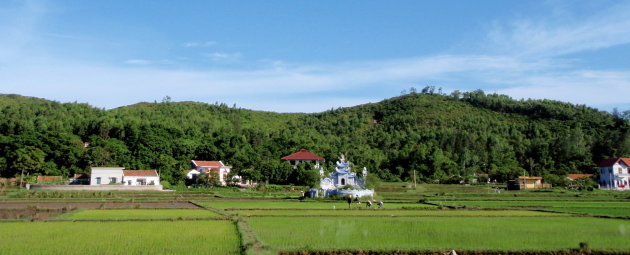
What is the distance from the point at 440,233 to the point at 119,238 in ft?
36.5

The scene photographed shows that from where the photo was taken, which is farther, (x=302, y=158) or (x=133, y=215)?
(x=302, y=158)

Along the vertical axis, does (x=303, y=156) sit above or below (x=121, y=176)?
above

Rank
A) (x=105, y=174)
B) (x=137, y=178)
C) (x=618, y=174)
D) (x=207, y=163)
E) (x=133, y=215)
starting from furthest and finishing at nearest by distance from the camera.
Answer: (x=207, y=163) < (x=618, y=174) < (x=137, y=178) < (x=105, y=174) < (x=133, y=215)

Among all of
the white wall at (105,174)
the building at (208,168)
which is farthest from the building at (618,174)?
the white wall at (105,174)

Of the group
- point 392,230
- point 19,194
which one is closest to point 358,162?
point 19,194

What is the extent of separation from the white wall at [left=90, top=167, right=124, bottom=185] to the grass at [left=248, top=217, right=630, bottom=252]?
38.7 meters

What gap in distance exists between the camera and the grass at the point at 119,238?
46.2ft

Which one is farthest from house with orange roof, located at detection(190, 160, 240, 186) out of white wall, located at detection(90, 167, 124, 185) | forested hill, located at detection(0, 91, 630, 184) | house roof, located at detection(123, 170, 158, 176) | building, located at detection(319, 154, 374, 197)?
building, located at detection(319, 154, 374, 197)

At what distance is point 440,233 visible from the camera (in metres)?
18.2

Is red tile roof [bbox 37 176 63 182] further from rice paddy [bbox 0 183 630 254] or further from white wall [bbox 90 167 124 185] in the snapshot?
rice paddy [bbox 0 183 630 254]

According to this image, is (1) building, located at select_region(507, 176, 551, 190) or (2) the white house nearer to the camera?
(2) the white house

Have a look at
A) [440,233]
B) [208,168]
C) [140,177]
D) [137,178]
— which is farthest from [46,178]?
[440,233]

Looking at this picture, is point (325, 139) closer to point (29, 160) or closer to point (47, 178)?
point (47, 178)

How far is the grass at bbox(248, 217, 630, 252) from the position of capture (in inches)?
603
